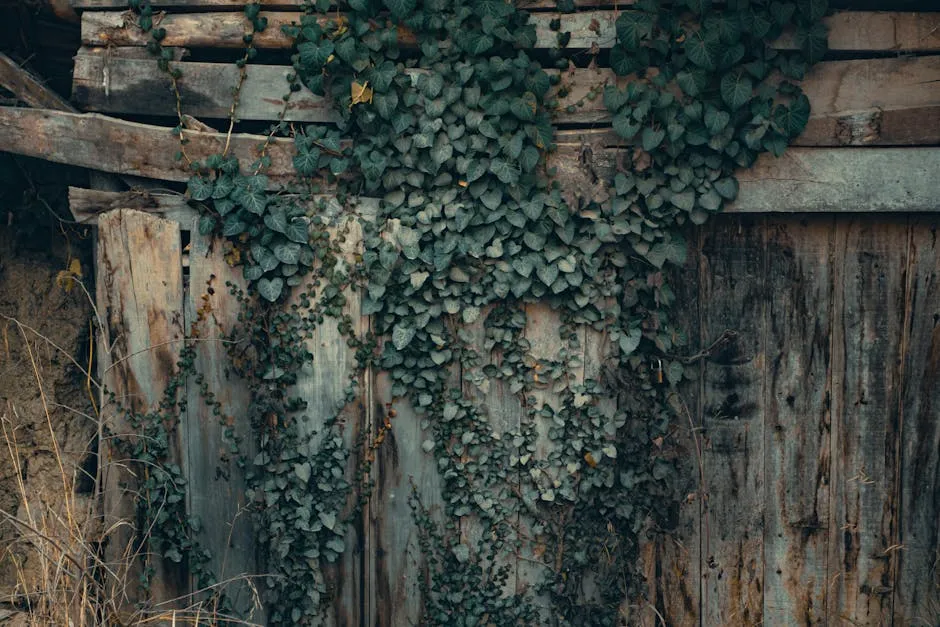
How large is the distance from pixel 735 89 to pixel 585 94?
0.60 m

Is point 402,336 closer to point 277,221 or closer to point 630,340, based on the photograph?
point 277,221

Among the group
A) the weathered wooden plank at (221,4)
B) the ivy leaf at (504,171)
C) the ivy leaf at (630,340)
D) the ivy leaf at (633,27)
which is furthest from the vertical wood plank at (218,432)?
the ivy leaf at (633,27)

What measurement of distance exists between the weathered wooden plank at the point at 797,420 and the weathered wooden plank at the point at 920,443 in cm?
33

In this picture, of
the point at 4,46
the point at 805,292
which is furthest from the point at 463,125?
the point at 4,46

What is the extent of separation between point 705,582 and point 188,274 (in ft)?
8.74

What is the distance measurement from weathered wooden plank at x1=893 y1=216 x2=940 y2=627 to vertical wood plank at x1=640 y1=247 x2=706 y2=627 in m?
0.86

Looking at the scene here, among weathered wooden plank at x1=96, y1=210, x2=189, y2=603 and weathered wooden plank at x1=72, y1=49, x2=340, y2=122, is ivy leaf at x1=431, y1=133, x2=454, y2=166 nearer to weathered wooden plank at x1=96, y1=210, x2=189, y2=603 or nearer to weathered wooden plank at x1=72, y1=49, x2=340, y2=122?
weathered wooden plank at x1=72, y1=49, x2=340, y2=122

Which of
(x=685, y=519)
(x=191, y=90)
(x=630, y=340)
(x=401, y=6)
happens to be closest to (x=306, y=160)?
(x=191, y=90)

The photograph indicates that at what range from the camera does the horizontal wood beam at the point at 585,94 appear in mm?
3365

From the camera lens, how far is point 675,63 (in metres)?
3.33

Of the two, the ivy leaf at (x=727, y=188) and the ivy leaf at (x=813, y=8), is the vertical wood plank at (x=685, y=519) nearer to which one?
the ivy leaf at (x=727, y=188)

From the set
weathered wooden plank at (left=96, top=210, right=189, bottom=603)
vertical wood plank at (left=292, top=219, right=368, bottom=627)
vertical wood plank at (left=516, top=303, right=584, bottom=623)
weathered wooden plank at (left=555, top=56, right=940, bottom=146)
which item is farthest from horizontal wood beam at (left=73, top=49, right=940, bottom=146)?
vertical wood plank at (left=516, top=303, right=584, bottom=623)

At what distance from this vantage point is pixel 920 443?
3.56m

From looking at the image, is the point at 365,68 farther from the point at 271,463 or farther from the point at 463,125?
the point at 271,463
